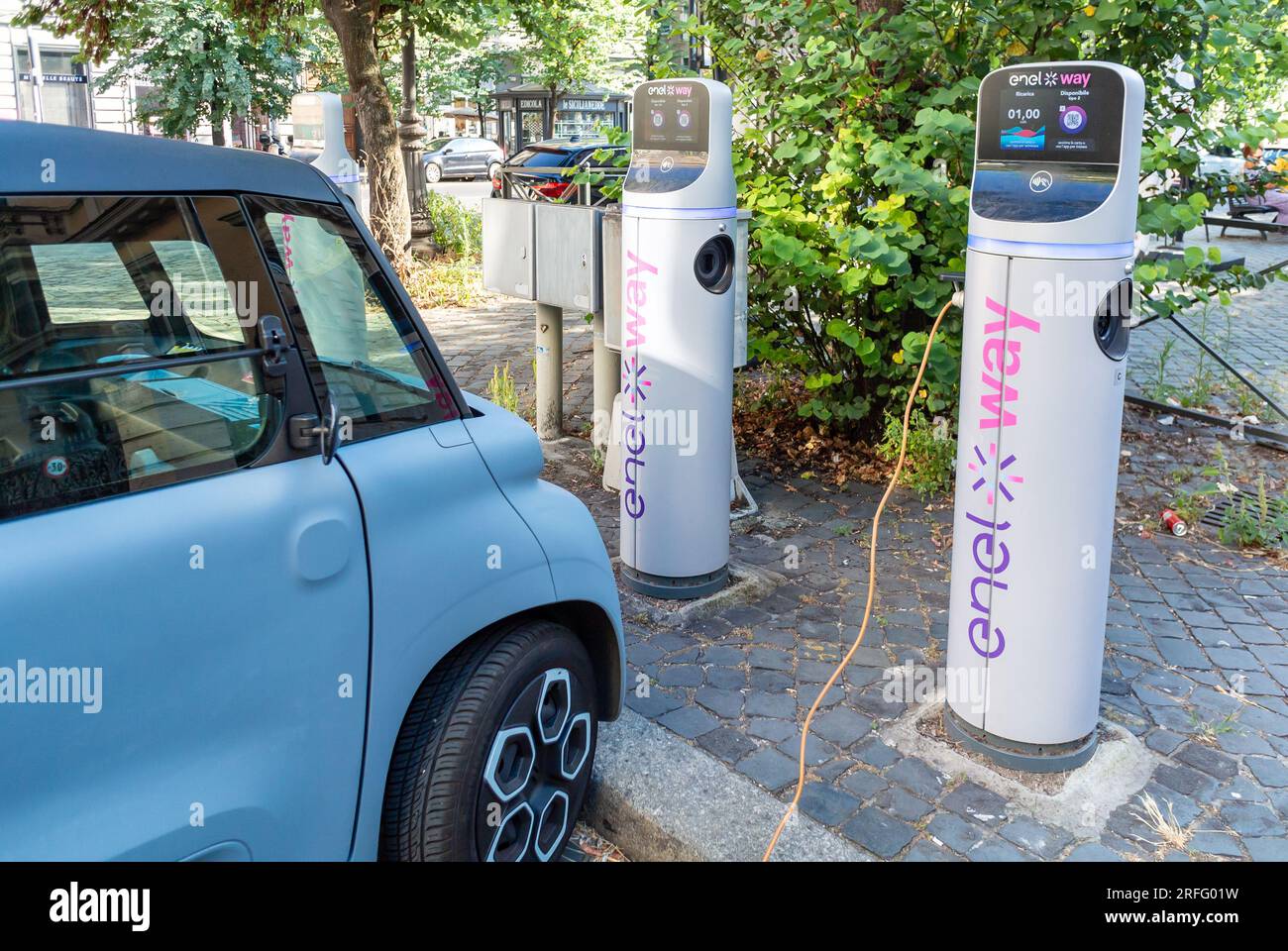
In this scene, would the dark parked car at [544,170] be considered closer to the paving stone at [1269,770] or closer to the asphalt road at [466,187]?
the asphalt road at [466,187]

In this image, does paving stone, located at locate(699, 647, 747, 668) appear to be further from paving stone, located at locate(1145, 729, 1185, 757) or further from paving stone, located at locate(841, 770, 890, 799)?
paving stone, located at locate(1145, 729, 1185, 757)

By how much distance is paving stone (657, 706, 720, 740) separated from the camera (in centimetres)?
408

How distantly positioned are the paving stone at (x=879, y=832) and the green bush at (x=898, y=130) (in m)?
2.76

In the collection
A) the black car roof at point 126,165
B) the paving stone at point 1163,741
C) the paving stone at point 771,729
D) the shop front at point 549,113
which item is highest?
the shop front at point 549,113

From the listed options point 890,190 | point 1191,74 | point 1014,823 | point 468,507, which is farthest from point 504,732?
point 1191,74

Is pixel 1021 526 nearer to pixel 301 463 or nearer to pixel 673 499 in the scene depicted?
pixel 673 499

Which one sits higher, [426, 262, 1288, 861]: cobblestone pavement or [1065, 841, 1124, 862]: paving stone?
[426, 262, 1288, 861]: cobblestone pavement

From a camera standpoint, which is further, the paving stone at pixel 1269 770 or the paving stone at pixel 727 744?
the paving stone at pixel 727 744

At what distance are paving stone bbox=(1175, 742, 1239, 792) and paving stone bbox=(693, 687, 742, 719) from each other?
1482 millimetres

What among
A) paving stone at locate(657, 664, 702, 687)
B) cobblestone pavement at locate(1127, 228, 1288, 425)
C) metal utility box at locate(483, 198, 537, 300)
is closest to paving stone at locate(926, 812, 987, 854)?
paving stone at locate(657, 664, 702, 687)

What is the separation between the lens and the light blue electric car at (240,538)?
1999 mm

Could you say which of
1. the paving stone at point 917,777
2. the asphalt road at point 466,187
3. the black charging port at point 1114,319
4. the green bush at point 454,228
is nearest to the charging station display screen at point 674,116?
the black charging port at point 1114,319

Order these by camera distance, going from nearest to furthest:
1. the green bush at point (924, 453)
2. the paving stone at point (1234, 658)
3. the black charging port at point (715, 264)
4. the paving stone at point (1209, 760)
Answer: the paving stone at point (1209, 760) < the paving stone at point (1234, 658) < the black charging port at point (715, 264) < the green bush at point (924, 453)
